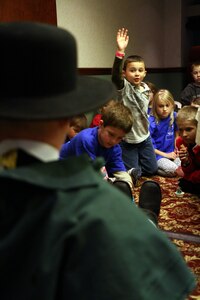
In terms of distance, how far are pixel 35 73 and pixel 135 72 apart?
2279 mm

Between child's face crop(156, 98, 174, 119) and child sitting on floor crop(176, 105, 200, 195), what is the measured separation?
72 centimetres

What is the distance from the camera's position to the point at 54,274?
1.82 feet

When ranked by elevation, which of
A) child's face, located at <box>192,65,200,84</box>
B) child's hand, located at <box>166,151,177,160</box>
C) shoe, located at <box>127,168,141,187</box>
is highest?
child's face, located at <box>192,65,200,84</box>

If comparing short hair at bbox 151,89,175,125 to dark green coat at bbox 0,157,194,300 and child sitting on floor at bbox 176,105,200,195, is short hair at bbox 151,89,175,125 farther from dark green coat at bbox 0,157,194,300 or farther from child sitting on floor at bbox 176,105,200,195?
dark green coat at bbox 0,157,194,300

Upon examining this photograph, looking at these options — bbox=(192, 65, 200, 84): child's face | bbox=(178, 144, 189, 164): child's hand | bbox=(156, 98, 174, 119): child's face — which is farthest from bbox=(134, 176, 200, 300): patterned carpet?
bbox=(192, 65, 200, 84): child's face

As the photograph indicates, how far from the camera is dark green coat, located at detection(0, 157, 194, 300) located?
0.55 metres

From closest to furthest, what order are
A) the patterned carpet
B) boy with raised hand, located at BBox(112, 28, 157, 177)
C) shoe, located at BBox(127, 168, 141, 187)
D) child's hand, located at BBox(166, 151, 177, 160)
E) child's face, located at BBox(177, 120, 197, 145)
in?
the patterned carpet
child's face, located at BBox(177, 120, 197, 145)
shoe, located at BBox(127, 168, 141, 187)
boy with raised hand, located at BBox(112, 28, 157, 177)
child's hand, located at BBox(166, 151, 177, 160)

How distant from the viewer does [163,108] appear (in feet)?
9.96

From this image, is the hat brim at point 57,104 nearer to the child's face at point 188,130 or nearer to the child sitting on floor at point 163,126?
the child's face at point 188,130

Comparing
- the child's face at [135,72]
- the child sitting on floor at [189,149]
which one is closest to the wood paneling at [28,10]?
the child's face at [135,72]

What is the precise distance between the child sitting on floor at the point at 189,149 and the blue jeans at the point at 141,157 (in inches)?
19.1

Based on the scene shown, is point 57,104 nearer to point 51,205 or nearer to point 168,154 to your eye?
point 51,205

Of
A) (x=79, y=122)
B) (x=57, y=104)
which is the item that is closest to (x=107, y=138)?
(x=79, y=122)

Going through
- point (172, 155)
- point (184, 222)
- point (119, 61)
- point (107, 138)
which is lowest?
point (184, 222)
